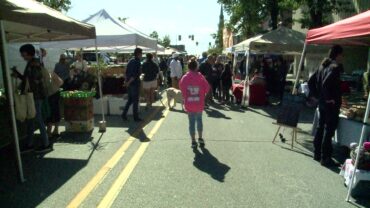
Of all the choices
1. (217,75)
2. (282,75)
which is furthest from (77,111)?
(282,75)

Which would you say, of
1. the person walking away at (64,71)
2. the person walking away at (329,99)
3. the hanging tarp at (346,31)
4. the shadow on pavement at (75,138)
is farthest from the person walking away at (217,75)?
the person walking away at (329,99)

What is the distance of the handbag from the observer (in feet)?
24.2

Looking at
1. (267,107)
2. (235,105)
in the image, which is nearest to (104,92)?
(235,105)

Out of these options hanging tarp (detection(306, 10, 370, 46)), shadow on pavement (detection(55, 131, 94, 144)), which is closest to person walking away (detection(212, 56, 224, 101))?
hanging tarp (detection(306, 10, 370, 46))

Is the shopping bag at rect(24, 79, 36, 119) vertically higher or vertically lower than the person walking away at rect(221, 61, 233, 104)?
higher

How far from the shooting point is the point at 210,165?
24.3 ft

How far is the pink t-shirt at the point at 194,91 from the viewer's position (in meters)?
8.78

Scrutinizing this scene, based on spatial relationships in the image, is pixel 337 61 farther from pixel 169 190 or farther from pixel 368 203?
pixel 169 190

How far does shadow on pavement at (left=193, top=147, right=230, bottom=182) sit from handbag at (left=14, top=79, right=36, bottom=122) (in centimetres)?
295

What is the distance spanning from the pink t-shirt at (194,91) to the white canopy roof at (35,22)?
2.25m

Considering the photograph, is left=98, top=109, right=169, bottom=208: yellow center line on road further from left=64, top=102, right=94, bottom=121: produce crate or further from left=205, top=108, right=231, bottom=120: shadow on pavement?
left=205, top=108, right=231, bottom=120: shadow on pavement

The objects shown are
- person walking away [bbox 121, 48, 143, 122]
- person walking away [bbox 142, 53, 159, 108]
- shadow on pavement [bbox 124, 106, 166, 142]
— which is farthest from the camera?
person walking away [bbox 142, 53, 159, 108]

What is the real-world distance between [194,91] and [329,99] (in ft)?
8.60

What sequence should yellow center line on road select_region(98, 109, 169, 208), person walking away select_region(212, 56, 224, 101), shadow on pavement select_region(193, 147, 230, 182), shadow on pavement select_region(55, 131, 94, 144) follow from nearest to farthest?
yellow center line on road select_region(98, 109, 169, 208) → shadow on pavement select_region(193, 147, 230, 182) → shadow on pavement select_region(55, 131, 94, 144) → person walking away select_region(212, 56, 224, 101)
